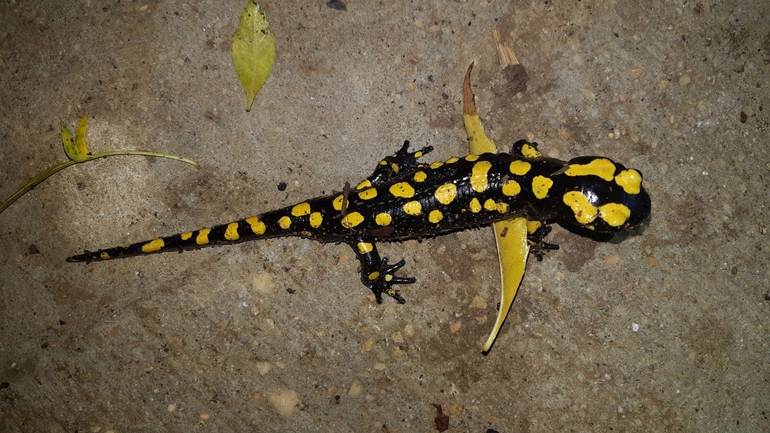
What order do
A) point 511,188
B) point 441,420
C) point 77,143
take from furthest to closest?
point 77,143 < point 441,420 < point 511,188

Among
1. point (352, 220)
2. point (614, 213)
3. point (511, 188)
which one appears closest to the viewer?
point (614, 213)

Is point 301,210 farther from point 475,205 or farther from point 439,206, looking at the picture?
point 475,205

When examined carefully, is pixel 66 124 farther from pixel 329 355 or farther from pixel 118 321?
pixel 329 355

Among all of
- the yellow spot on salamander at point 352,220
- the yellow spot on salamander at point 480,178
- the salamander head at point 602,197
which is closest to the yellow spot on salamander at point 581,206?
the salamander head at point 602,197

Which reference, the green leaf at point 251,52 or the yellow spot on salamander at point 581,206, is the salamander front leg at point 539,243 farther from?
the green leaf at point 251,52

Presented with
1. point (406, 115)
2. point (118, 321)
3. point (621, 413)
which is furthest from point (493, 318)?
point (118, 321)

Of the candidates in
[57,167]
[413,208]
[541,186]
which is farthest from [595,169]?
[57,167]

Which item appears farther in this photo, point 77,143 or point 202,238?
point 77,143
